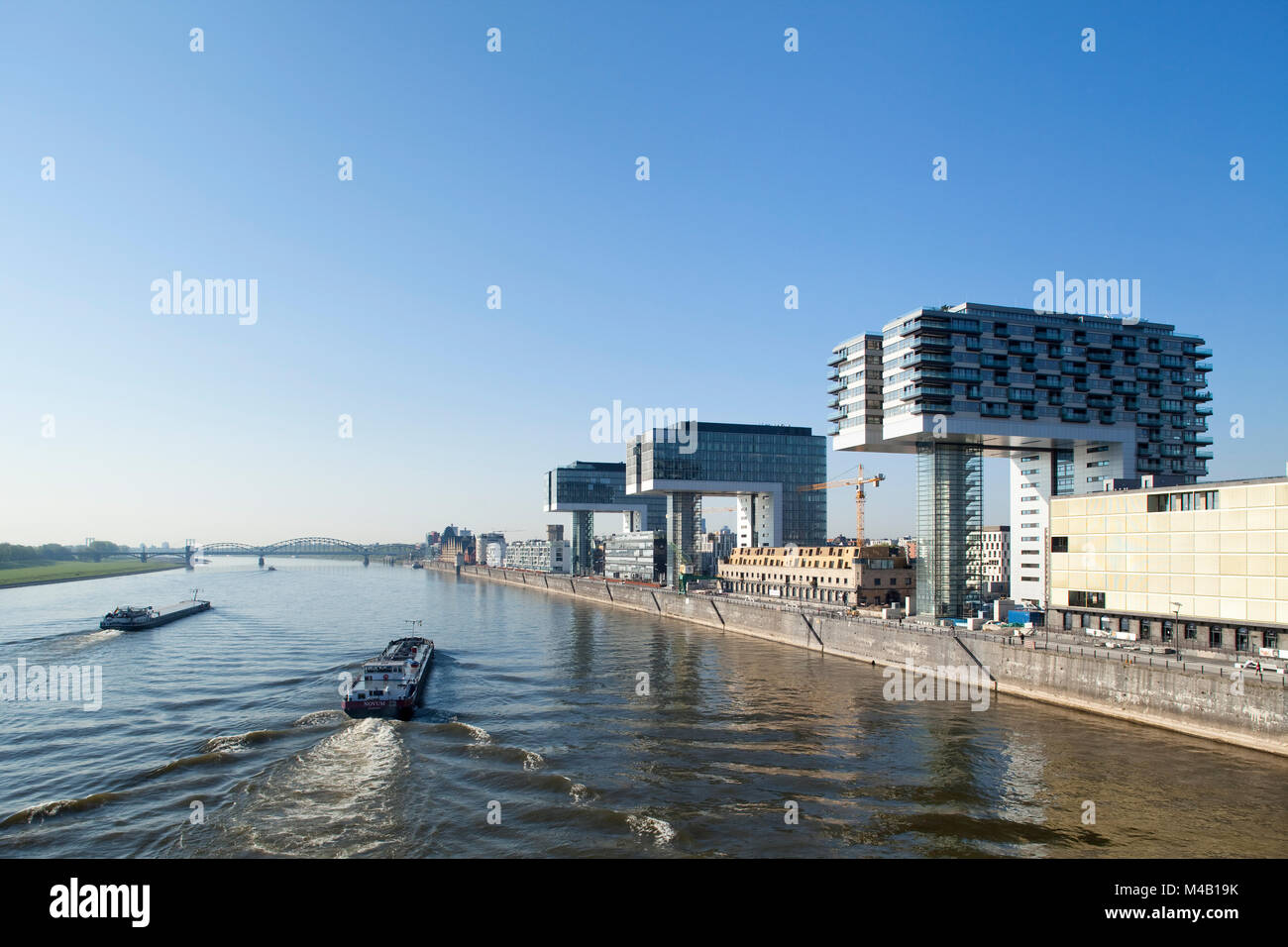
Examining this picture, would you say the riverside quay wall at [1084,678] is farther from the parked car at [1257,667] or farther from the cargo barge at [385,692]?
the cargo barge at [385,692]

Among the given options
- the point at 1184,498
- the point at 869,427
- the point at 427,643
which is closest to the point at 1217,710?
the point at 1184,498

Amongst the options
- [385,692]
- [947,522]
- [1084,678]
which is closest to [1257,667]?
[1084,678]

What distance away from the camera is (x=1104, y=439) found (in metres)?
82.2

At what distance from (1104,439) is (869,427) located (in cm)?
2565

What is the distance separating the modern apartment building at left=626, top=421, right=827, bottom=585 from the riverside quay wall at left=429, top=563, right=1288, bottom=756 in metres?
70.5

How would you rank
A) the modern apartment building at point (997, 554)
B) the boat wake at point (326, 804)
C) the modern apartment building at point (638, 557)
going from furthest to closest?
the modern apartment building at point (997, 554) → the modern apartment building at point (638, 557) → the boat wake at point (326, 804)

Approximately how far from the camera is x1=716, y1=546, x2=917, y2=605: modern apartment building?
88.2 meters

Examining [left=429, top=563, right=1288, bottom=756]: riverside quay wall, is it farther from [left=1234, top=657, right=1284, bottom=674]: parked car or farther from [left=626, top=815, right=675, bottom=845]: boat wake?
[left=626, top=815, right=675, bottom=845]: boat wake

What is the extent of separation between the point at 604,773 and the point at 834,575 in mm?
67889

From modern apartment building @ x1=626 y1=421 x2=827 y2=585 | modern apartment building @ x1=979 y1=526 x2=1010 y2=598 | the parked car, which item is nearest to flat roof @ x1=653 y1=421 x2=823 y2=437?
modern apartment building @ x1=626 y1=421 x2=827 y2=585

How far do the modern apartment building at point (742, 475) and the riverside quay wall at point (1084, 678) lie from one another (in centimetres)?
7046

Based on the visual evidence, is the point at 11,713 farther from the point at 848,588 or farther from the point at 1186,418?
the point at 1186,418

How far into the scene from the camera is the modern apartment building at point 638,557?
166m

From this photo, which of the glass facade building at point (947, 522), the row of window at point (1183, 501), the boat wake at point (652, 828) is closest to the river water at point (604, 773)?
the boat wake at point (652, 828)
